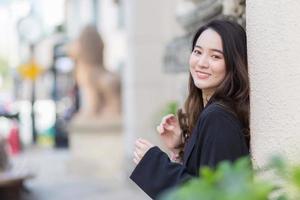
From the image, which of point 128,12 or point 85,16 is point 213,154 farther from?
point 85,16

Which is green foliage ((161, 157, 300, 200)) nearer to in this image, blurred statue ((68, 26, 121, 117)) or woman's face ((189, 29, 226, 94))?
woman's face ((189, 29, 226, 94))

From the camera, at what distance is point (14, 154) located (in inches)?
658

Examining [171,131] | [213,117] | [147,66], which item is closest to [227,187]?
[213,117]

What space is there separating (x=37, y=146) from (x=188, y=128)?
17.2 meters

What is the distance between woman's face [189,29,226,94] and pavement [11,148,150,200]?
240 inches

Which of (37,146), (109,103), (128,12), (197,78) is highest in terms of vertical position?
(128,12)

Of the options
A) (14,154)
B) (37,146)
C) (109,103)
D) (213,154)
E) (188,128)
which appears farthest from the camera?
(37,146)

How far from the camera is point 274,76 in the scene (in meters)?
2.13

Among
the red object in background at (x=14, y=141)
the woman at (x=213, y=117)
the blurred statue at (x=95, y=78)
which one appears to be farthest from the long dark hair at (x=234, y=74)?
the red object in background at (x=14, y=141)

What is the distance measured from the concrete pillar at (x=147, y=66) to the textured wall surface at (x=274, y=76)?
801 cm

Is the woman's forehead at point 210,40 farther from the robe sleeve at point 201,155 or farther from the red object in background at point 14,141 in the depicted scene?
the red object in background at point 14,141

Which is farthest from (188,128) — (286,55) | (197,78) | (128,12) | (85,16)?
(85,16)

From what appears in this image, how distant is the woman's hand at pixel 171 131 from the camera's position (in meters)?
2.63

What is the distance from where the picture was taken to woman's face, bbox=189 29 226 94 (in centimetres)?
228
